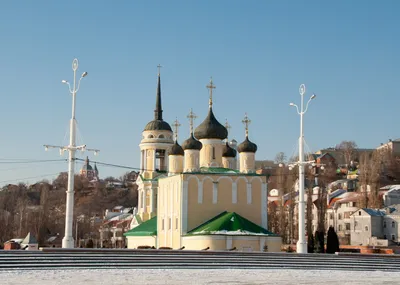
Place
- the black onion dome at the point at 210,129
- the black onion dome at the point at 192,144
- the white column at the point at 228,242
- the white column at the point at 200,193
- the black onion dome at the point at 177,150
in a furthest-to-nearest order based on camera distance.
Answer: the black onion dome at the point at 210,129 < the black onion dome at the point at 177,150 < the black onion dome at the point at 192,144 < the white column at the point at 200,193 < the white column at the point at 228,242

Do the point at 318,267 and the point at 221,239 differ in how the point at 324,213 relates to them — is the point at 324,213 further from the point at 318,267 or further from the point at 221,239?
the point at 318,267

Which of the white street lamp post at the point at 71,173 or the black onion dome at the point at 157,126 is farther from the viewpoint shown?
the black onion dome at the point at 157,126

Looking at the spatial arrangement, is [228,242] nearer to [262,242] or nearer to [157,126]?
[262,242]

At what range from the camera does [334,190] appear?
11400 centimetres

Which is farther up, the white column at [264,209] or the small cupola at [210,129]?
the small cupola at [210,129]

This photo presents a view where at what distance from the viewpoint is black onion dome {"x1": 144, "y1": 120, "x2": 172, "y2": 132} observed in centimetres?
6550

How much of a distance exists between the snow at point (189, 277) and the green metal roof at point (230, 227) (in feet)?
53.2

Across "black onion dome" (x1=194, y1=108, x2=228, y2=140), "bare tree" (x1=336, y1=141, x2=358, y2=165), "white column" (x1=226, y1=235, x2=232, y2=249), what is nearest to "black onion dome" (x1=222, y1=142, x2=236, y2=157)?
"black onion dome" (x1=194, y1=108, x2=228, y2=140)

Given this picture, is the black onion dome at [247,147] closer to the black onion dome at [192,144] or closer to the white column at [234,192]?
the black onion dome at [192,144]

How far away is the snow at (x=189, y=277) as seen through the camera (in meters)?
21.9

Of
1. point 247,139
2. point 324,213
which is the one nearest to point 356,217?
point 324,213

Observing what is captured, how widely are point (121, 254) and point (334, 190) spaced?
88.3m

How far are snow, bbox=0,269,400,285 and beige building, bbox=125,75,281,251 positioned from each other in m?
16.4

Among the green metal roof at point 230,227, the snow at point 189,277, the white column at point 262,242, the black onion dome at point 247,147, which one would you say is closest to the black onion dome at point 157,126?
the black onion dome at point 247,147
